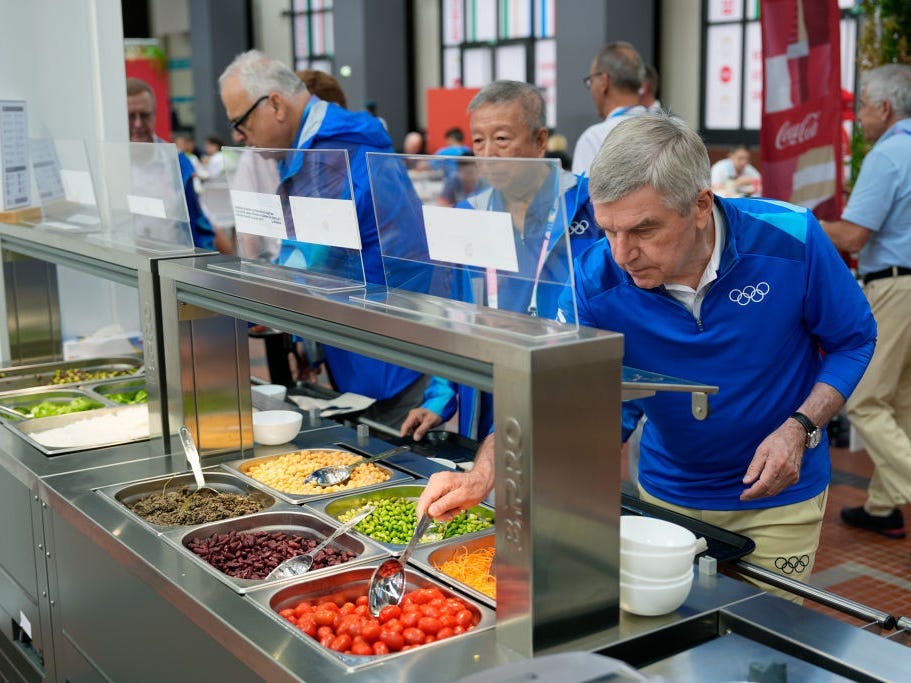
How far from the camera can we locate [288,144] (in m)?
3.33

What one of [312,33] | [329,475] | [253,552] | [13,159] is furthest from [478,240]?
[312,33]

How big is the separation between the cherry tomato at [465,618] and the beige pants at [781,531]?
682 millimetres

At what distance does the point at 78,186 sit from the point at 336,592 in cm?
192

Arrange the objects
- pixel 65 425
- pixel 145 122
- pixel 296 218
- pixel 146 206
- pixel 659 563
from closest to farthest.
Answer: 1. pixel 659 563
2. pixel 296 218
3. pixel 146 206
4. pixel 65 425
5. pixel 145 122

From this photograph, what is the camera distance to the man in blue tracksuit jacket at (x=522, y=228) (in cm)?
150

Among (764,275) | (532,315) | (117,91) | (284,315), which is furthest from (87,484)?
(117,91)

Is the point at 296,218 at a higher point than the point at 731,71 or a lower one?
lower

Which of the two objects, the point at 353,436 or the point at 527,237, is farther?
the point at 353,436

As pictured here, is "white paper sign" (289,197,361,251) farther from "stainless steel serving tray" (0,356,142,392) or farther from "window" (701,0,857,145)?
"window" (701,0,857,145)

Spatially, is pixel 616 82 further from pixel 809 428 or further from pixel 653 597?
pixel 653 597

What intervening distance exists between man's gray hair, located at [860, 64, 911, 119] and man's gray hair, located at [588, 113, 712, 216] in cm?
300

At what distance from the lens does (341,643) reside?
59.5 inches

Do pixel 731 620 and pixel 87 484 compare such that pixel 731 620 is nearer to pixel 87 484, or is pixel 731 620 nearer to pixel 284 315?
pixel 284 315

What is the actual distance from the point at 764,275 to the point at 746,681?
862 millimetres
